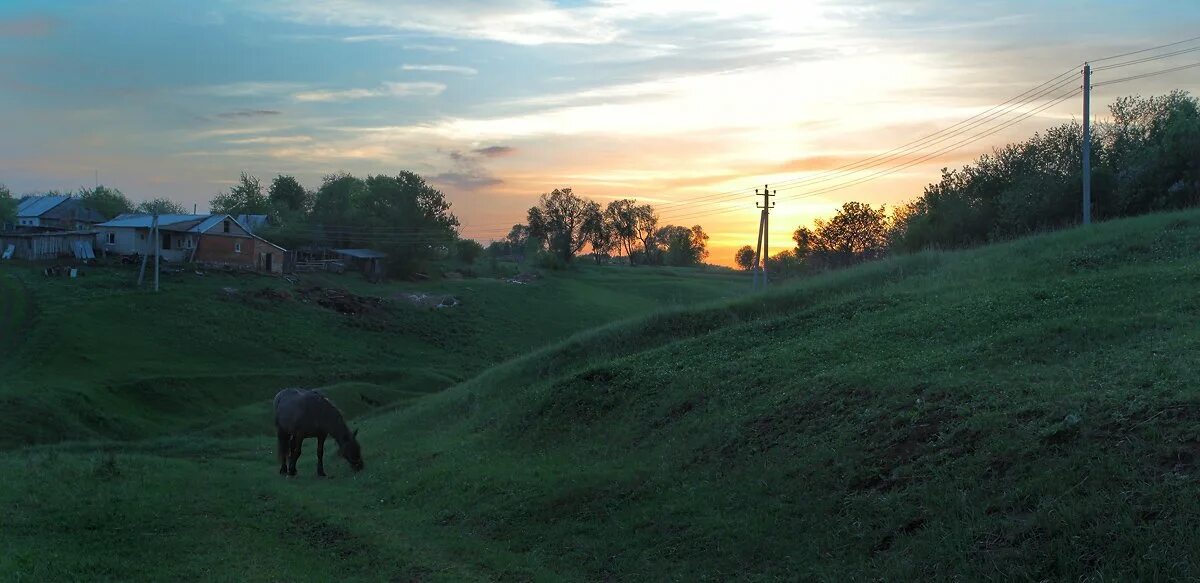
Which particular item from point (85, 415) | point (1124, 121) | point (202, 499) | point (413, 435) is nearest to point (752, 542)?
point (202, 499)

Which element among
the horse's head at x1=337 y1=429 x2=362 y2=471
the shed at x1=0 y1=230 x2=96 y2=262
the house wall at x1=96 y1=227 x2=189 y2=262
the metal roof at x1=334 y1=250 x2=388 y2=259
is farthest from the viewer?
the metal roof at x1=334 y1=250 x2=388 y2=259

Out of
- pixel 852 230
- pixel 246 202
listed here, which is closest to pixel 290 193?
pixel 246 202

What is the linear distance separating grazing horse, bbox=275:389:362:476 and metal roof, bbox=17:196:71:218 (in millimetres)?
115804

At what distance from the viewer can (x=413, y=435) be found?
27.4 metres

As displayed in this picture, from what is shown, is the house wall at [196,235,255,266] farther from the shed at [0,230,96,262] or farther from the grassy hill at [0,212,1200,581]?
the grassy hill at [0,212,1200,581]

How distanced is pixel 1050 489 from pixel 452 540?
8891mm

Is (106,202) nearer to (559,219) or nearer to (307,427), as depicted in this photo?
(559,219)

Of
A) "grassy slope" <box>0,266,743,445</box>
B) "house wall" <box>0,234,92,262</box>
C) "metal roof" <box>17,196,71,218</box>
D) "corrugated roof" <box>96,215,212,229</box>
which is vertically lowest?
"grassy slope" <box>0,266,743,445</box>

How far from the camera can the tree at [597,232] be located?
158625mm

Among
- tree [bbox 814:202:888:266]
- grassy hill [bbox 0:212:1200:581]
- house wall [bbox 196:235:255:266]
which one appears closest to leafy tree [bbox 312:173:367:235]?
house wall [bbox 196:235:255:266]

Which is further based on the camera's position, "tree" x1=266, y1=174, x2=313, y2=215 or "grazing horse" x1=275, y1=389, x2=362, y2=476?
"tree" x1=266, y1=174, x2=313, y2=215

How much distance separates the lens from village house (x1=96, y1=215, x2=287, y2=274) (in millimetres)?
79312

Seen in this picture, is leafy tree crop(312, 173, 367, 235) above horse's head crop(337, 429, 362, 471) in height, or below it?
above

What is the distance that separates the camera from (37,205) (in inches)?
4727
